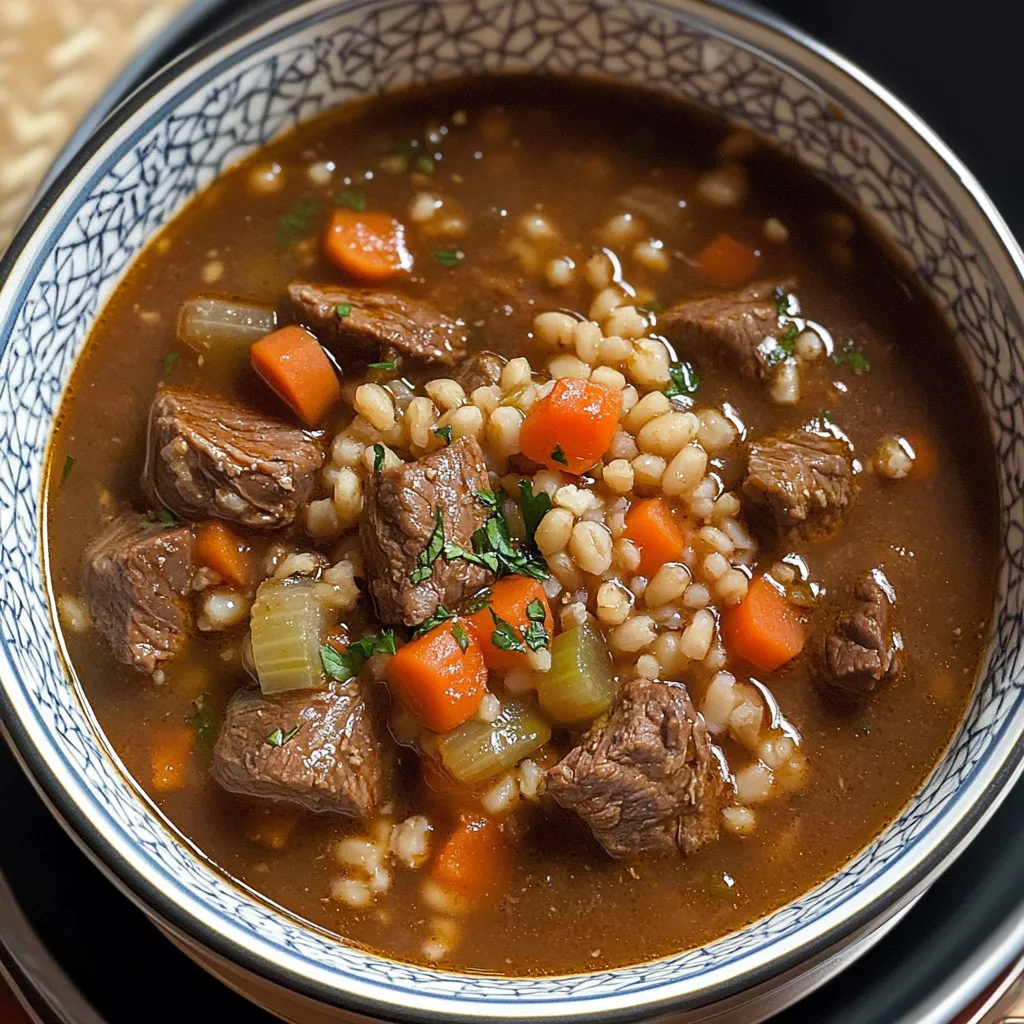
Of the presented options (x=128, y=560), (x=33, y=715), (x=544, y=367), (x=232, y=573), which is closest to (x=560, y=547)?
(x=544, y=367)

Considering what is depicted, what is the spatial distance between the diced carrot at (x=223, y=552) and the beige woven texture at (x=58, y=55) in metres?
2.22

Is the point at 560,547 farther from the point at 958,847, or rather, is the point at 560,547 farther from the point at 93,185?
the point at 93,185

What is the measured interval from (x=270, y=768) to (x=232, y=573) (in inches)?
21.4

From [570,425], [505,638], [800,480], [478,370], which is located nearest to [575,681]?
[505,638]

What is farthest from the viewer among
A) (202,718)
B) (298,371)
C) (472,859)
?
(298,371)

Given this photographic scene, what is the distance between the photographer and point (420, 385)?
11.7ft

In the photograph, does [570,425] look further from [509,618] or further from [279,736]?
[279,736]

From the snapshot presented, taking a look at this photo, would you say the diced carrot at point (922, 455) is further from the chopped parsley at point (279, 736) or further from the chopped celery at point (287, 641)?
the chopped parsley at point (279, 736)

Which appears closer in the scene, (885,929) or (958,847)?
(958,847)

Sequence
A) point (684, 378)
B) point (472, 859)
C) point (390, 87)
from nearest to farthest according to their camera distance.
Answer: point (472, 859) → point (684, 378) → point (390, 87)

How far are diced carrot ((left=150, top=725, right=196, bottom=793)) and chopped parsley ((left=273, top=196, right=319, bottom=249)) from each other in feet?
4.52

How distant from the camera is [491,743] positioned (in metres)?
3.20

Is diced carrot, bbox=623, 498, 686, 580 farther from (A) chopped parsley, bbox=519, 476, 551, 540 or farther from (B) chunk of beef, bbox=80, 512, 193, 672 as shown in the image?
(B) chunk of beef, bbox=80, 512, 193, 672

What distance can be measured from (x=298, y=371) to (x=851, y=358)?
1512mm
